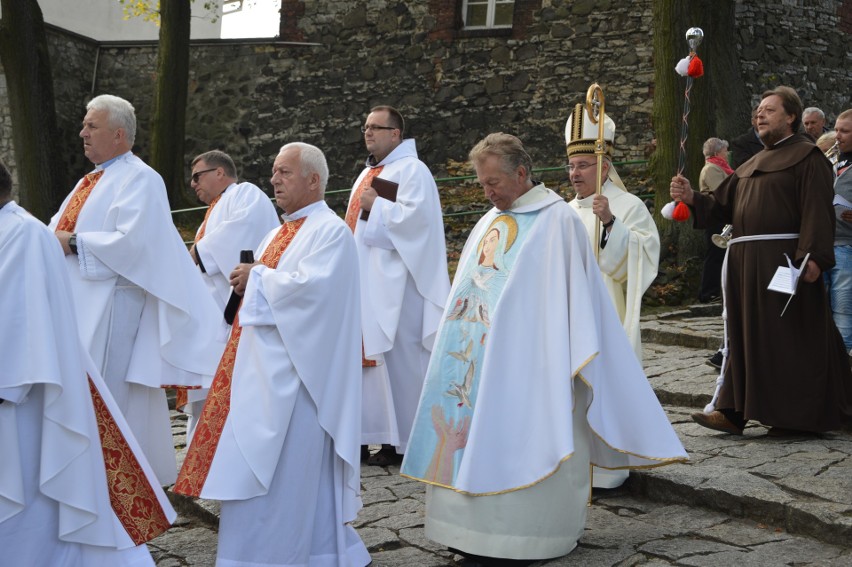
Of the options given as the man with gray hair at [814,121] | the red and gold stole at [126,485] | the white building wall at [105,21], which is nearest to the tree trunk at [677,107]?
the man with gray hair at [814,121]

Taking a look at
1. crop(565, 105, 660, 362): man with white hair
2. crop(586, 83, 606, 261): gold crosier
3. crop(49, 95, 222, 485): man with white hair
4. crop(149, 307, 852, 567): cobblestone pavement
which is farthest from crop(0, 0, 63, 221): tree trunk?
crop(586, 83, 606, 261): gold crosier

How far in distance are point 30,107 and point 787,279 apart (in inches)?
448

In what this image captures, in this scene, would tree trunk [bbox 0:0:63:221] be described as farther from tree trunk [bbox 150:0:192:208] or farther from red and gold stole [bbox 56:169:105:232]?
red and gold stole [bbox 56:169:105:232]

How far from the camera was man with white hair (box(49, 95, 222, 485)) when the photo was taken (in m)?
6.06

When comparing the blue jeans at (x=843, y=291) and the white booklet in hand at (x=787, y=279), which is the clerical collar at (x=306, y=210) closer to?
the white booklet in hand at (x=787, y=279)

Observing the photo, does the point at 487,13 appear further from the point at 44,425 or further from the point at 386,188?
the point at 44,425

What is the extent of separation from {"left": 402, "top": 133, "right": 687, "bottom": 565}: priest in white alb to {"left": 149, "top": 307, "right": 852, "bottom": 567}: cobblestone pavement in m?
0.34

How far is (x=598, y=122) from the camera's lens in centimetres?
593

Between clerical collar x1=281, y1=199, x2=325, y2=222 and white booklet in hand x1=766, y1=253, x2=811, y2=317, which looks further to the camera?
white booklet in hand x1=766, y1=253, x2=811, y2=317

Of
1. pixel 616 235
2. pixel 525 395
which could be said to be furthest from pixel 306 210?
pixel 616 235

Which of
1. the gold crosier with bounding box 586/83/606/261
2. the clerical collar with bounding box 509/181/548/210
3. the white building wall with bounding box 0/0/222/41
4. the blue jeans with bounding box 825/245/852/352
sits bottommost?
the blue jeans with bounding box 825/245/852/352

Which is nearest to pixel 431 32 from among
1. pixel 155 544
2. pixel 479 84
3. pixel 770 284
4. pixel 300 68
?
pixel 479 84

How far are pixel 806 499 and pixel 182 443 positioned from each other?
4342 mm

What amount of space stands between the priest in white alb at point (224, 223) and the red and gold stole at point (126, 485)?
2609 mm
